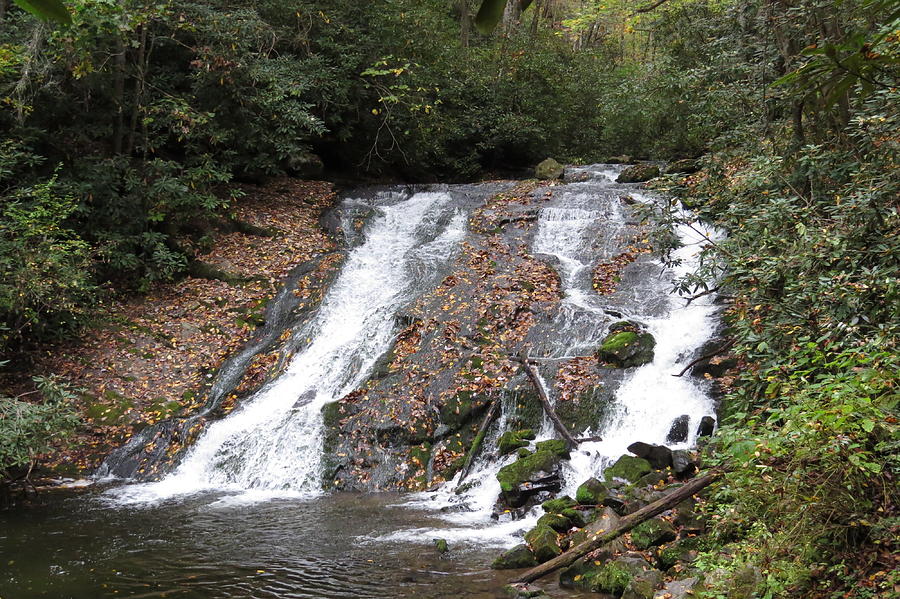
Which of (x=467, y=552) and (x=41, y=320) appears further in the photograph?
(x=41, y=320)

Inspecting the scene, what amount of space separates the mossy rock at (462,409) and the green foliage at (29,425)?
5.22m

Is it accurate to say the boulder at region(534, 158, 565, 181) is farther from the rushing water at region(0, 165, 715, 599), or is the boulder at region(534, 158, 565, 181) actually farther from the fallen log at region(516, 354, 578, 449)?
the fallen log at region(516, 354, 578, 449)

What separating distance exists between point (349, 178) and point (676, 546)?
17.4 meters

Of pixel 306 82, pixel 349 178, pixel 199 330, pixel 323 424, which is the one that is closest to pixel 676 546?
pixel 323 424

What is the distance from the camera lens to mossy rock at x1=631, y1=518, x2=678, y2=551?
20.7 ft

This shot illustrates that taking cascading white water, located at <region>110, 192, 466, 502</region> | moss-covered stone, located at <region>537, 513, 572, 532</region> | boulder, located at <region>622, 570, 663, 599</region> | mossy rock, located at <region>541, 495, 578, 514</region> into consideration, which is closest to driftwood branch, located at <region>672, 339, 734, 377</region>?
mossy rock, located at <region>541, 495, 578, 514</region>

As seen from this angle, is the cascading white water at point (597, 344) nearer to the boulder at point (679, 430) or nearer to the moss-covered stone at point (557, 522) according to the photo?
the boulder at point (679, 430)

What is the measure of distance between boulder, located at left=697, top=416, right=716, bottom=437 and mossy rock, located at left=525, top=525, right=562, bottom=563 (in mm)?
3099

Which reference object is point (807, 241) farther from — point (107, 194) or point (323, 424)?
point (107, 194)

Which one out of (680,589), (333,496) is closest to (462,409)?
(333,496)

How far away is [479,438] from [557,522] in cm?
272

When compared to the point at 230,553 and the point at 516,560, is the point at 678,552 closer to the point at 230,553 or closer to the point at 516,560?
the point at 516,560

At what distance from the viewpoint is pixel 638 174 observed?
18766 millimetres

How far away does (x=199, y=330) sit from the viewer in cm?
1320
